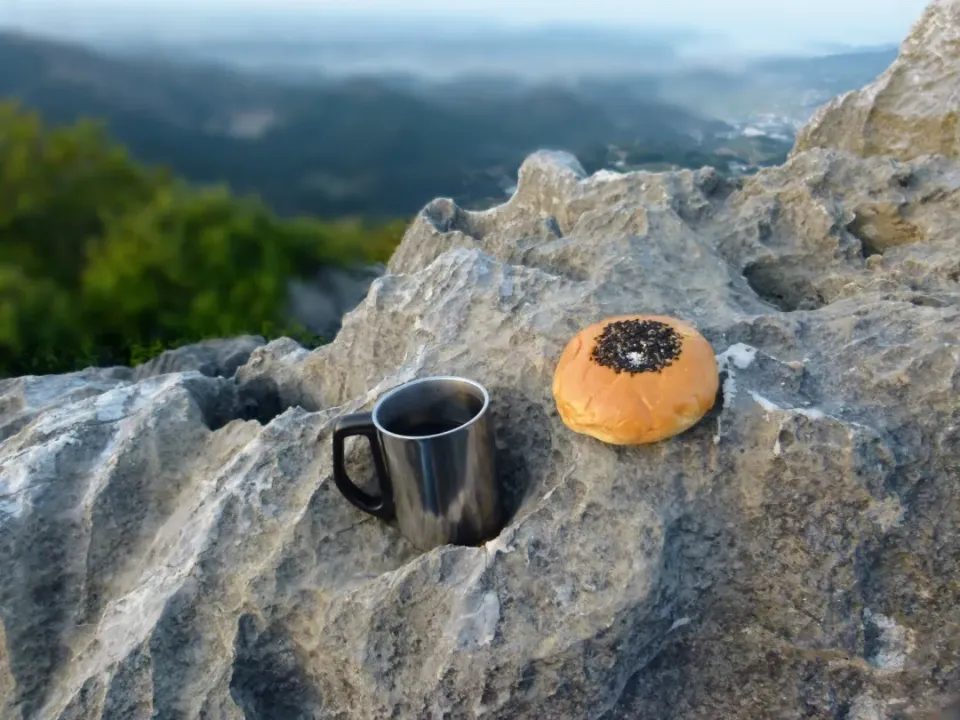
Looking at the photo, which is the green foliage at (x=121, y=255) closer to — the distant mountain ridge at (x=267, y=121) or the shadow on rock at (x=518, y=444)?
the distant mountain ridge at (x=267, y=121)

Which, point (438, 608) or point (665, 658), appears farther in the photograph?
point (665, 658)

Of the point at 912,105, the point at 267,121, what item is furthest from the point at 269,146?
the point at 912,105

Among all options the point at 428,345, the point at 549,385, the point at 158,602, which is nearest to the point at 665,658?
the point at 549,385

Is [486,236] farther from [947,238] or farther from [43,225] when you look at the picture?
[43,225]

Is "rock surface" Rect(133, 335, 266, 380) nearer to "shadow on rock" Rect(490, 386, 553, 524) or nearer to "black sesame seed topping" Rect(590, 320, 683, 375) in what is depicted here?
"shadow on rock" Rect(490, 386, 553, 524)

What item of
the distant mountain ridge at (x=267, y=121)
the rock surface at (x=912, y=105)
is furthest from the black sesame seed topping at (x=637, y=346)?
the rock surface at (x=912, y=105)

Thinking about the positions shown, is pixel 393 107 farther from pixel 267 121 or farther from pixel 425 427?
pixel 425 427

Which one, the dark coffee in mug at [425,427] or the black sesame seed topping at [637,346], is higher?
the black sesame seed topping at [637,346]
